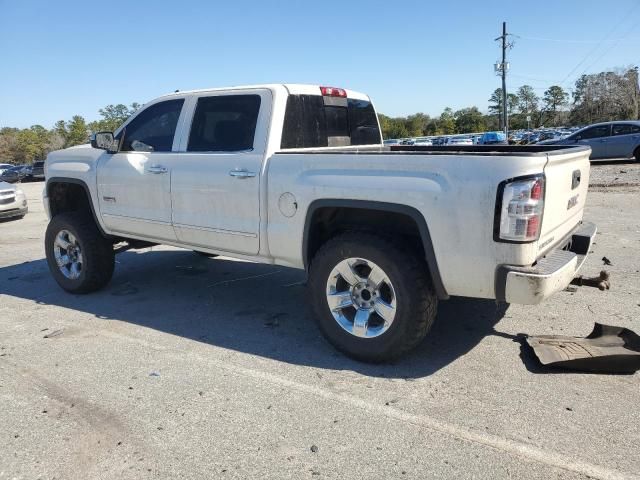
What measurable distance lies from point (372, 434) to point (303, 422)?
415 millimetres

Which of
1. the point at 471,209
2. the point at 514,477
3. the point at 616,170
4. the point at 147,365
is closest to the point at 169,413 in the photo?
the point at 147,365

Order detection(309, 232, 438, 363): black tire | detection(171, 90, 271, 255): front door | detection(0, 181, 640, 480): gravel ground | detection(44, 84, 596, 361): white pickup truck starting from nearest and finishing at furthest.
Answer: detection(0, 181, 640, 480): gravel ground, detection(44, 84, 596, 361): white pickup truck, detection(309, 232, 438, 363): black tire, detection(171, 90, 271, 255): front door

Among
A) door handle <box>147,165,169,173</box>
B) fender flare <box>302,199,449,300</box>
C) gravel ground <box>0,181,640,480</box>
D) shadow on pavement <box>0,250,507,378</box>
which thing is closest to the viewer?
gravel ground <box>0,181,640,480</box>

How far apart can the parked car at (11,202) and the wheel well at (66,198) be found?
7.66 m

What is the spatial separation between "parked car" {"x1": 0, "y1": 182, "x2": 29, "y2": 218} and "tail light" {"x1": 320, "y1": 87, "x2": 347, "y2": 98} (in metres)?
10.6

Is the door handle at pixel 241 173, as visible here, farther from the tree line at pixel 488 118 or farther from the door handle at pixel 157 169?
the tree line at pixel 488 118

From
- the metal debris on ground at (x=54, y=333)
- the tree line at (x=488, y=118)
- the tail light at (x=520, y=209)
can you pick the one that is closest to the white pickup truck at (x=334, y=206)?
the tail light at (x=520, y=209)

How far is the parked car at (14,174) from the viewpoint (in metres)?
33.0

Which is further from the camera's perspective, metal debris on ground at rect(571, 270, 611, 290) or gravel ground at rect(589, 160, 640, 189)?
gravel ground at rect(589, 160, 640, 189)

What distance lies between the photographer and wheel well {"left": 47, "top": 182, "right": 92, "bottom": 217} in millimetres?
6020

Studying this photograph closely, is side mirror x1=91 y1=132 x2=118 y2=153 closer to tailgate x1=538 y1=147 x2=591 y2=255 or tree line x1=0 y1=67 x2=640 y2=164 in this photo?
tailgate x1=538 y1=147 x2=591 y2=255

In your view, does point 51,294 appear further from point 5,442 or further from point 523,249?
point 523,249

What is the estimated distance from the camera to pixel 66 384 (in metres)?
3.62

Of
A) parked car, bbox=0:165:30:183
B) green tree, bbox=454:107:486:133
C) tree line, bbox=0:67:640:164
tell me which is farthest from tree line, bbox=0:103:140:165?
green tree, bbox=454:107:486:133
